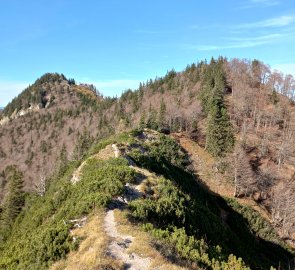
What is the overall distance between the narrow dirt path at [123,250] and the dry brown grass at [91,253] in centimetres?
30

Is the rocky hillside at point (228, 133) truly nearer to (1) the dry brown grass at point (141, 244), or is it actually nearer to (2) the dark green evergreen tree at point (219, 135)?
(2) the dark green evergreen tree at point (219, 135)

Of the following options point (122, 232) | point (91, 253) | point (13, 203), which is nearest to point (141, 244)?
point (122, 232)

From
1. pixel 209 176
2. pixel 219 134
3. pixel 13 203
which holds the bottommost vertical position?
pixel 13 203

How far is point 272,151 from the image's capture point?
81125 mm

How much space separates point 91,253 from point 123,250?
1375 millimetres

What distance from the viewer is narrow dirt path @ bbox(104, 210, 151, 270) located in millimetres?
13117

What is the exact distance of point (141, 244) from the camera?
1453 cm

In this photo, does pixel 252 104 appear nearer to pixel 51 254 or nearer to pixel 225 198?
pixel 225 198

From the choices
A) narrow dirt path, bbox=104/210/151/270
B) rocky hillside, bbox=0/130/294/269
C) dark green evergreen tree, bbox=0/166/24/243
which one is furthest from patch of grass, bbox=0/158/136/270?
dark green evergreen tree, bbox=0/166/24/243

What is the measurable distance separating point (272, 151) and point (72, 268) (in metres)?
75.9

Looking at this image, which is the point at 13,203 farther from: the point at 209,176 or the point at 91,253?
the point at 91,253

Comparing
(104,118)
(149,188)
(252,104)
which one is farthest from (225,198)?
(104,118)

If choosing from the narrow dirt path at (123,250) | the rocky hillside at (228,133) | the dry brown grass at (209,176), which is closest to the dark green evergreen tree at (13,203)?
the rocky hillside at (228,133)

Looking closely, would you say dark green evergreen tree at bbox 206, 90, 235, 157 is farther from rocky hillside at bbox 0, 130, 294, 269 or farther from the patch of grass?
the patch of grass
